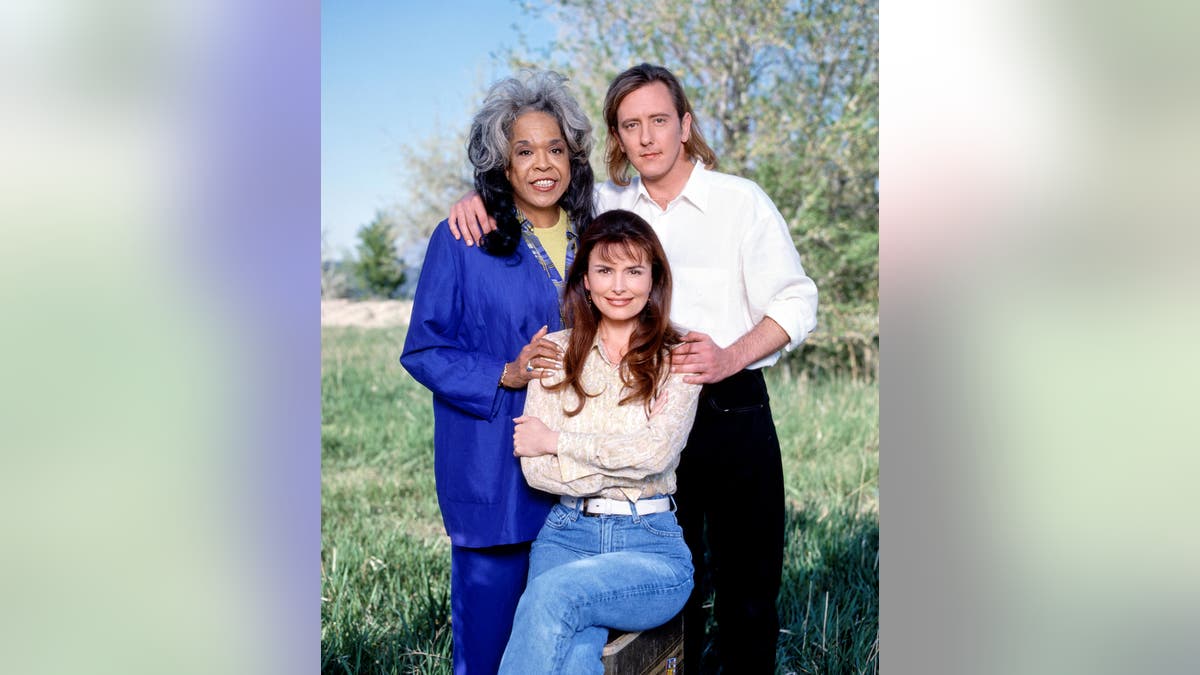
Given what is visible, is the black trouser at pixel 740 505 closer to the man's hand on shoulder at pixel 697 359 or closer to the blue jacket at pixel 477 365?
the man's hand on shoulder at pixel 697 359

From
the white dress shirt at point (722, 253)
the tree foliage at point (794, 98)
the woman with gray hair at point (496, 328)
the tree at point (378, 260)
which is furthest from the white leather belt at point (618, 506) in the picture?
the tree at point (378, 260)

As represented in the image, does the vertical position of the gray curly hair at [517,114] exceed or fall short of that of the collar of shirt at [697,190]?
it exceeds it

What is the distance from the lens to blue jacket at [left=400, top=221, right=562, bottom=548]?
292cm

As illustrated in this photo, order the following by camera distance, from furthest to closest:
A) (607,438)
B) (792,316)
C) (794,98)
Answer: (794,98) → (792,316) → (607,438)

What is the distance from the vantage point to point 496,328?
2992mm

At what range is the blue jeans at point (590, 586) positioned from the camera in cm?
244

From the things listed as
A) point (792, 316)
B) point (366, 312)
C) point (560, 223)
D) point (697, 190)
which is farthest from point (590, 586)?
point (366, 312)

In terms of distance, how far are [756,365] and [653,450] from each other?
1.88ft

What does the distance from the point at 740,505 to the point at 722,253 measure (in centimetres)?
67

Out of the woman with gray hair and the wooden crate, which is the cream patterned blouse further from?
the wooden crate

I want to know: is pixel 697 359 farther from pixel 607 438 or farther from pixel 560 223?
pixel 560 223
